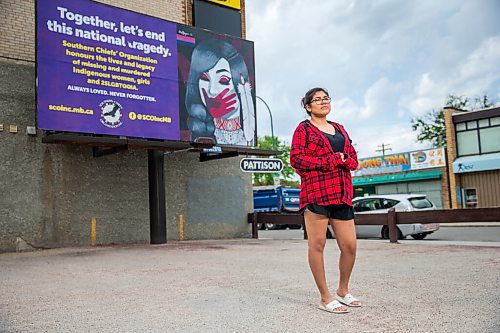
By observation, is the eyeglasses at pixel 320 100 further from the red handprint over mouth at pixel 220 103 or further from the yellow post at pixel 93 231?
the yellow post at pixel 93 231

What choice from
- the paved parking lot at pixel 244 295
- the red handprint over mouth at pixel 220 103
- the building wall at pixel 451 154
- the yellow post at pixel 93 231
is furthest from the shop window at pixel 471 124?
the yellow post at pixel 93 231

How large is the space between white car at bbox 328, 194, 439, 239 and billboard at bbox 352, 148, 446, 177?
17442 millimetres

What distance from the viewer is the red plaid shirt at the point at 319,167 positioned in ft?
14.4

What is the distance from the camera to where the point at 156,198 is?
1470 centimetres

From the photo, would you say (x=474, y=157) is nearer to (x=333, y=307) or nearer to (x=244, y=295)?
(x=244, y=295)

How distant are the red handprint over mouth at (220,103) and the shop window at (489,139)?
20.1m

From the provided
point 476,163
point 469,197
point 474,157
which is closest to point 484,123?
point 474,157

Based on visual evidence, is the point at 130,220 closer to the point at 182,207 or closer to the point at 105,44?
the point at 182,207

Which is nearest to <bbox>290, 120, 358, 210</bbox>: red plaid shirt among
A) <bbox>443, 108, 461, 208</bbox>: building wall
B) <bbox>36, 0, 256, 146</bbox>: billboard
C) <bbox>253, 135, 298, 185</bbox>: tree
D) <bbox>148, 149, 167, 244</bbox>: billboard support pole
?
<bbox>36, 0, 256, 146</bbox>: billboard

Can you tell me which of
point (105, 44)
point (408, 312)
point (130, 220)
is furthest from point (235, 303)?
point (130, 220)

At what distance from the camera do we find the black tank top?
4.54 metres

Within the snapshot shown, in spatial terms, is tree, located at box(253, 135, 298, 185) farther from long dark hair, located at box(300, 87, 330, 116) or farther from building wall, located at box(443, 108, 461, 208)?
long dark hair, located at box(300, 87, 330, 116)

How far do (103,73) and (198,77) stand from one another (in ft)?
9.41

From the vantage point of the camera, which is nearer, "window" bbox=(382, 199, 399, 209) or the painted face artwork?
the painted face artwork
